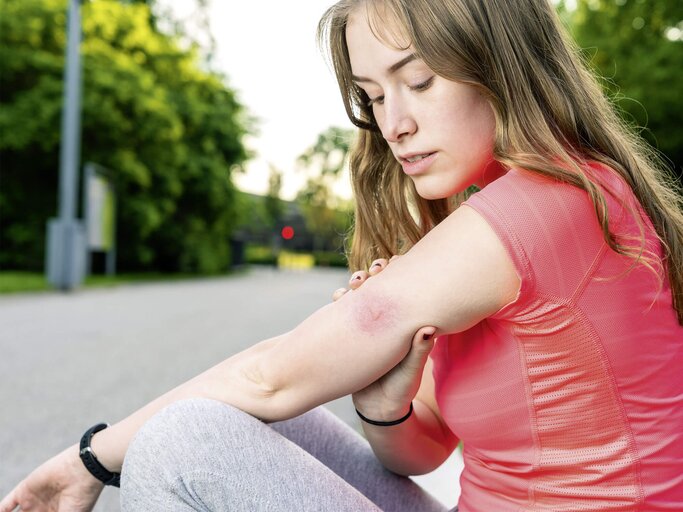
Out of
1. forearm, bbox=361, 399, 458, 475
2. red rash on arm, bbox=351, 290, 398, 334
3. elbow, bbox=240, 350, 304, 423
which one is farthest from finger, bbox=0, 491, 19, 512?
red rash on arm, bbox=351, 290, 398, 334

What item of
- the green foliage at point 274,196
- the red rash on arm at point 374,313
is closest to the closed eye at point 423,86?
the red rash on arm at point 374,313

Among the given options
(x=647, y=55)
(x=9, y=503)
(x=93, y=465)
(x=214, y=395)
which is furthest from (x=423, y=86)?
(x=647, y=55)

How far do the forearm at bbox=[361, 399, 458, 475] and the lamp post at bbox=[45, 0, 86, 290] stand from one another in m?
13.3

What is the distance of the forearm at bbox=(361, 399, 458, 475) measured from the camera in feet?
5.23

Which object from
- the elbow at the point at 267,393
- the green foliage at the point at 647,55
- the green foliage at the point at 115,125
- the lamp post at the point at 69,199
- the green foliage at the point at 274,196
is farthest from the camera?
the green foliage at the point at 274,196

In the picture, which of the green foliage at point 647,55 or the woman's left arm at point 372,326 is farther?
the green foliage at point 647,55

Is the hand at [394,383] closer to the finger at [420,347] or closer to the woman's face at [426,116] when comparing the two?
the finger at [420,347]

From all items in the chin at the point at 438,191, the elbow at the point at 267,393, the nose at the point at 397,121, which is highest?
the nose at the point at 397,121

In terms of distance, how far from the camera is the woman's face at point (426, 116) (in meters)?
1.36

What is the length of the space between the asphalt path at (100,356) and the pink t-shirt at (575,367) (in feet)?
4.96

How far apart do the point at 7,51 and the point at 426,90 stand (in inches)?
833

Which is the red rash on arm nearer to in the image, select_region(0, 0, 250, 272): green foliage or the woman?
the woman

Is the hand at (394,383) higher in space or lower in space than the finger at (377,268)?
lower

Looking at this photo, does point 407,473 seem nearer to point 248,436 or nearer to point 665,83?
point 248,436
